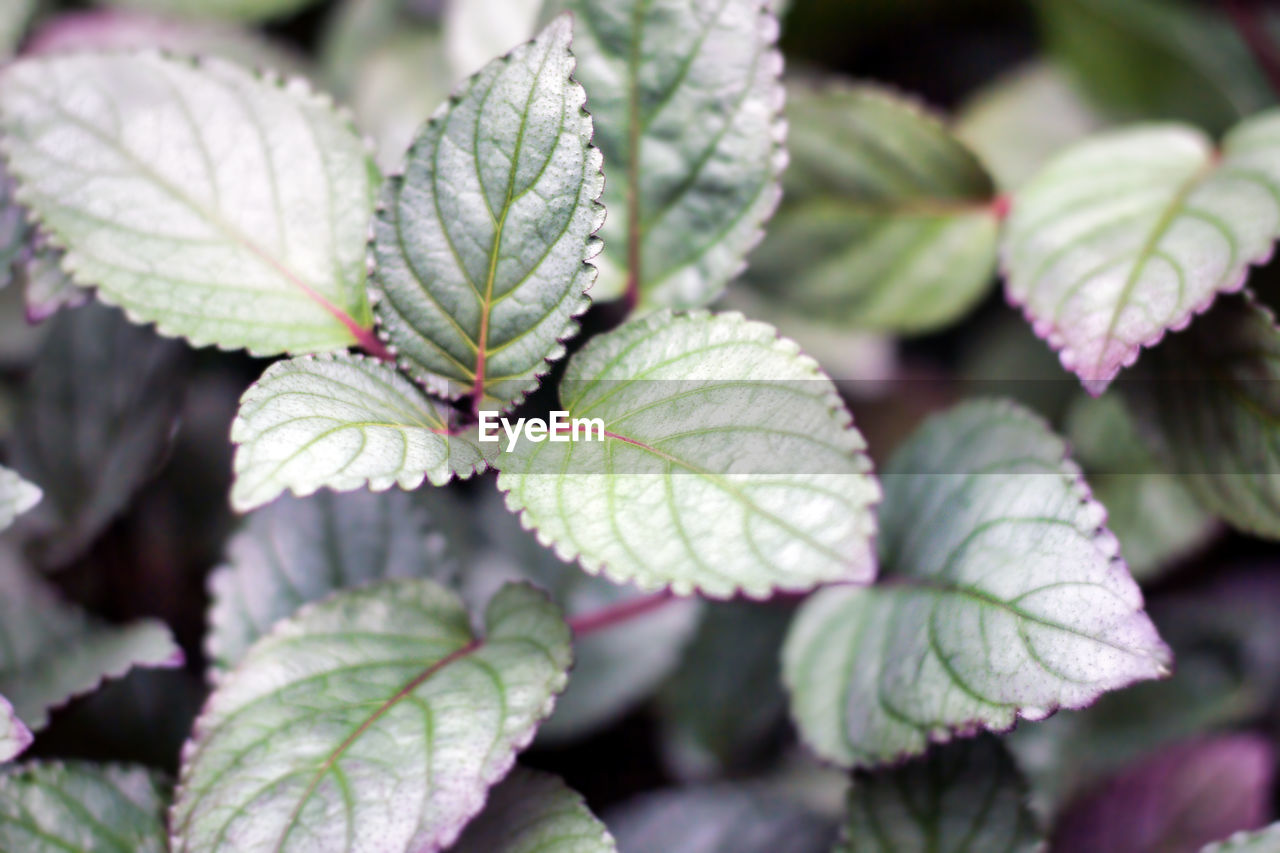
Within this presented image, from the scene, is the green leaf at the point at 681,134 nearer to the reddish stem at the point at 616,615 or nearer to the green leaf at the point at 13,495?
the reddish stem at the point at 616,615

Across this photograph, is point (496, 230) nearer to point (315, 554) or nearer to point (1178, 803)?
point (315, 554)

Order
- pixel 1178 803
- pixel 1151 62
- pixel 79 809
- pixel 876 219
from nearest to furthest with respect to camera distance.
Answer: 1. pixel 79 809
2. pixel 1178 803
3. pixel 876 219
4. pixel 1151 62

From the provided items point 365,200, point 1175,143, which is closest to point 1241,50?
point 1175,143

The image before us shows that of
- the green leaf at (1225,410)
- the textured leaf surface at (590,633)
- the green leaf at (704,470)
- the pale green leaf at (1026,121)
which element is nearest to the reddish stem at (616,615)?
the textured leaf surface at (590,633)

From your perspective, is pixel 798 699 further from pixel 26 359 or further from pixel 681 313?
pixel 26 359

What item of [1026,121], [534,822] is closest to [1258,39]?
[1026,121]

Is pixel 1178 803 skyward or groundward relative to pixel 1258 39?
groundward
